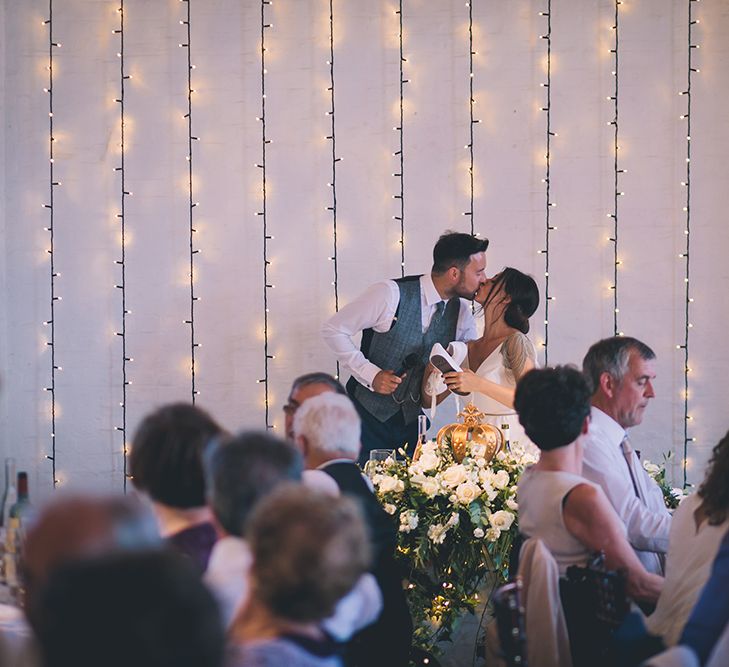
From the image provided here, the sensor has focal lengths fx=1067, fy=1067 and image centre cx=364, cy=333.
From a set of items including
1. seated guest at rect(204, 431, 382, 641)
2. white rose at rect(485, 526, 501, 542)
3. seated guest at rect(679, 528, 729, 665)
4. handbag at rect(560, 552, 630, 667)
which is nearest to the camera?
seated guest at rect(204, 431, 382, 641)

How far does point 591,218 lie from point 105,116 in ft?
9.05

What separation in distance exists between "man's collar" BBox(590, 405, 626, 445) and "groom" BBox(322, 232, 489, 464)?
1634mm

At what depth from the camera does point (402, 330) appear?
5.14 meters

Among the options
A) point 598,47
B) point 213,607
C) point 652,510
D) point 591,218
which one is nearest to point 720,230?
point 591,218

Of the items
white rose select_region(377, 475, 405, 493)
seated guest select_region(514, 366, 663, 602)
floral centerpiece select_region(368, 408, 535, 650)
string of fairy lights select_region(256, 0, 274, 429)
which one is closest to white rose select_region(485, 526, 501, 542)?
floral centerpiece select_region(368, 408, 535, 650)

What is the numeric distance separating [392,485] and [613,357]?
0.86 m

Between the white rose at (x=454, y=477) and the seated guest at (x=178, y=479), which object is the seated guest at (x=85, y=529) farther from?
the white rose at (x=454, y=477)

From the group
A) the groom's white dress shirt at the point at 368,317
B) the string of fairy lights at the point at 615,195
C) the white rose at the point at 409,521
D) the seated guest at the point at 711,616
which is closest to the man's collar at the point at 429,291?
the groom's white dress shirt at the point at 368,317

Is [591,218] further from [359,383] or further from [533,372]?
[533,372]

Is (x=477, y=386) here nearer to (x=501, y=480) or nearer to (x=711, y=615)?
(x=501, y=480)

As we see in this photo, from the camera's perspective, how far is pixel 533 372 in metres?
2.86

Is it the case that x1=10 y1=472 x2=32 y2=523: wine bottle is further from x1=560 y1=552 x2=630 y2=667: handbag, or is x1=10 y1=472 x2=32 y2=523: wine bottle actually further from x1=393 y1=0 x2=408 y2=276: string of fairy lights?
→ x1=393 y1=0 x2=408 y2=276: string of fairy lights

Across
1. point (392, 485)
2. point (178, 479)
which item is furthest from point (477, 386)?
point (178, 479)

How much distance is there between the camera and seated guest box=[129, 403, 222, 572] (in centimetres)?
221
